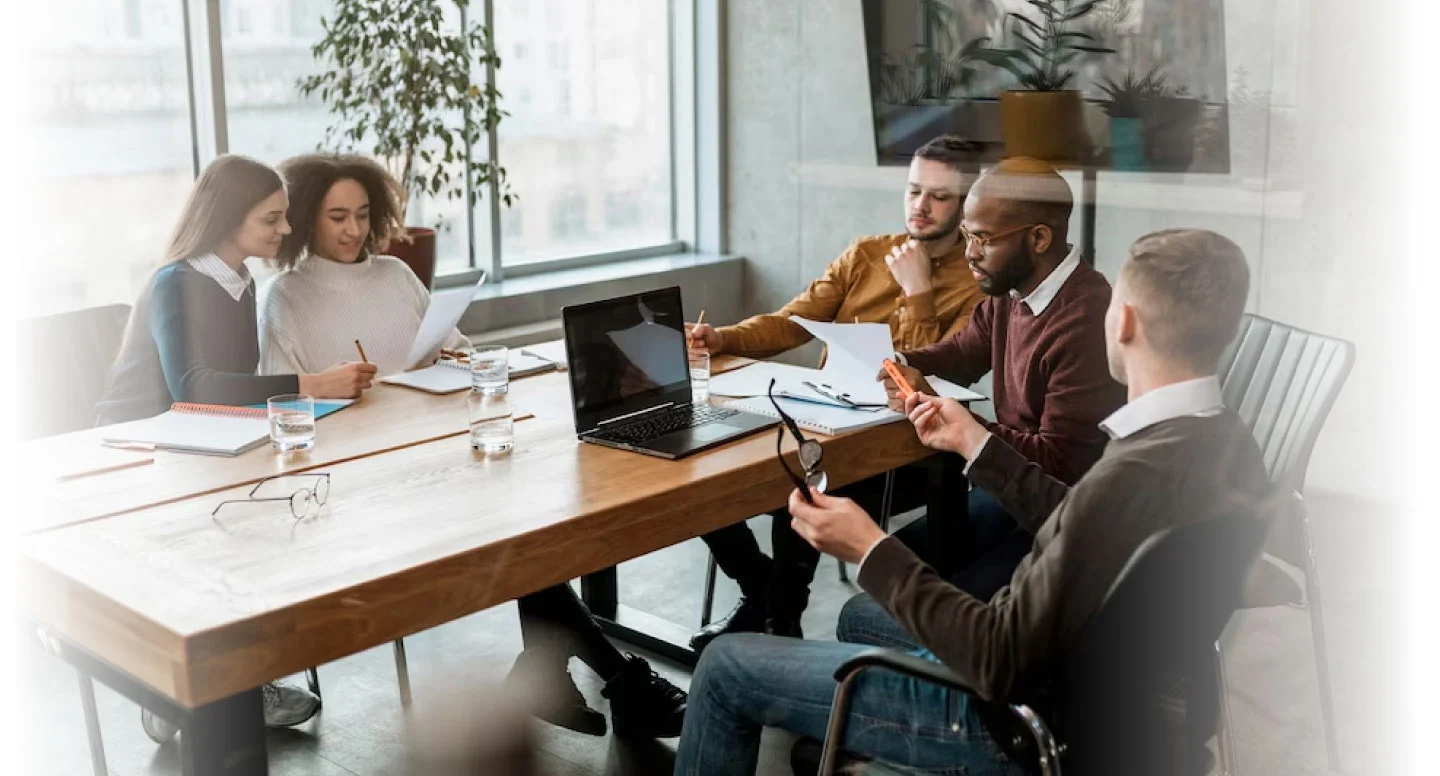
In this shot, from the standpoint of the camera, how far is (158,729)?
2.82m

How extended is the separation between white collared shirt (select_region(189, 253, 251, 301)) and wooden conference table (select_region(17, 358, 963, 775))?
0.59 m

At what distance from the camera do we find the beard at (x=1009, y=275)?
2.77 meters

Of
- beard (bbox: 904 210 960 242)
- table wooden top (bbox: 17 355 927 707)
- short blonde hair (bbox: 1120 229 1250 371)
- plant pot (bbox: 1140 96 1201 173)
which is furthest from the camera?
beard (bbox: 904 210 960 242)

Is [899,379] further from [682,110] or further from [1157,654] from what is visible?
[682,110]

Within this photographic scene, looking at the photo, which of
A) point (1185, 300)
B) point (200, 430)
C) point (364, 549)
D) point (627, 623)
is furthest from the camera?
point (627, 623)

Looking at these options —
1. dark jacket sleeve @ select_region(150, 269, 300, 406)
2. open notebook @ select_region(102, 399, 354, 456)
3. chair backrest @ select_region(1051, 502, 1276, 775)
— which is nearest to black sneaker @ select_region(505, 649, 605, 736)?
open notebook @ select_region(102, 399, 354, 456)

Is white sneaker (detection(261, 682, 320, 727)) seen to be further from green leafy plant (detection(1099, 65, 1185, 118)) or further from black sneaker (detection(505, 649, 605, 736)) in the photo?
green leafy plant (detection(1099, 65, 1185, 118))

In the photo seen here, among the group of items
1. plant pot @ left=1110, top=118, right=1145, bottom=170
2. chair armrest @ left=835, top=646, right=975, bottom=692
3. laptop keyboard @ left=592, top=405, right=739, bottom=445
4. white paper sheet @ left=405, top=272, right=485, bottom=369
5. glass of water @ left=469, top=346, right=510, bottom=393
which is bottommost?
chair armrest @ left=835, top=646, right=975, bottom=692

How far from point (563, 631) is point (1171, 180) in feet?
5.06

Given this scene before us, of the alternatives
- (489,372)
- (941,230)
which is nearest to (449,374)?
(489,372)

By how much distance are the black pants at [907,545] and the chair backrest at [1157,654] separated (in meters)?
0.72

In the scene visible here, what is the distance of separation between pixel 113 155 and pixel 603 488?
109 inches

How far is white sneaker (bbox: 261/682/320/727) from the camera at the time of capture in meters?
2.92

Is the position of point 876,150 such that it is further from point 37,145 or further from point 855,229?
point 37,145
